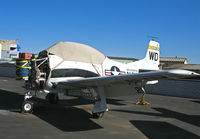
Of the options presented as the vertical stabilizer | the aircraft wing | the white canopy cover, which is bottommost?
the aircraft wing

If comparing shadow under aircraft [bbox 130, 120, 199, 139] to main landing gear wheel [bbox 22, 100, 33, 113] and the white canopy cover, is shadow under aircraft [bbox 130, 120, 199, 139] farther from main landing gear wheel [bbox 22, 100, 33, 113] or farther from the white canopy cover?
main landing gear wheel [bbox 22, 100, 33, 113]

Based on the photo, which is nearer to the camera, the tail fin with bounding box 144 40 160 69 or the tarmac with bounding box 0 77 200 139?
the tarmac with bounding box 0 77 200 139

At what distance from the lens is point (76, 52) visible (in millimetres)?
9961

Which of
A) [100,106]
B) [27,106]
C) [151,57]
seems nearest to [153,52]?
[151,57]

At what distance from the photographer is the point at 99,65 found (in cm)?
1042

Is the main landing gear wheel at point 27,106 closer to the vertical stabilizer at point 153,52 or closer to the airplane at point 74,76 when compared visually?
the airplane at point 74,76

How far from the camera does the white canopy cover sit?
954cm

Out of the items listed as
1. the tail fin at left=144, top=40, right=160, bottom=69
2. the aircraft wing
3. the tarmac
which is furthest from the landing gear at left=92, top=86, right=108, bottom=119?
the tail fin at left=144, top=40, right=160, bottom=69

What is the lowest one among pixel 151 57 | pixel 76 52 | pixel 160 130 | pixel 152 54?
pixel 160 130

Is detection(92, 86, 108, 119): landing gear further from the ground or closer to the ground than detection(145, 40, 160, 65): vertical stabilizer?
closer to the ground

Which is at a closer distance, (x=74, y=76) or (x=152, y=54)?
(x=74, y=76)

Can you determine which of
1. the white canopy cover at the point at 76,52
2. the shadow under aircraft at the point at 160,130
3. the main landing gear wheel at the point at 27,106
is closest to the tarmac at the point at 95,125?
the shadow under aircraft at the point at 160,130

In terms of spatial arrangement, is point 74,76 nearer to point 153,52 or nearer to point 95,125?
point 95,125

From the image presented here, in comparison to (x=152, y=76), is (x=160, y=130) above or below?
below
